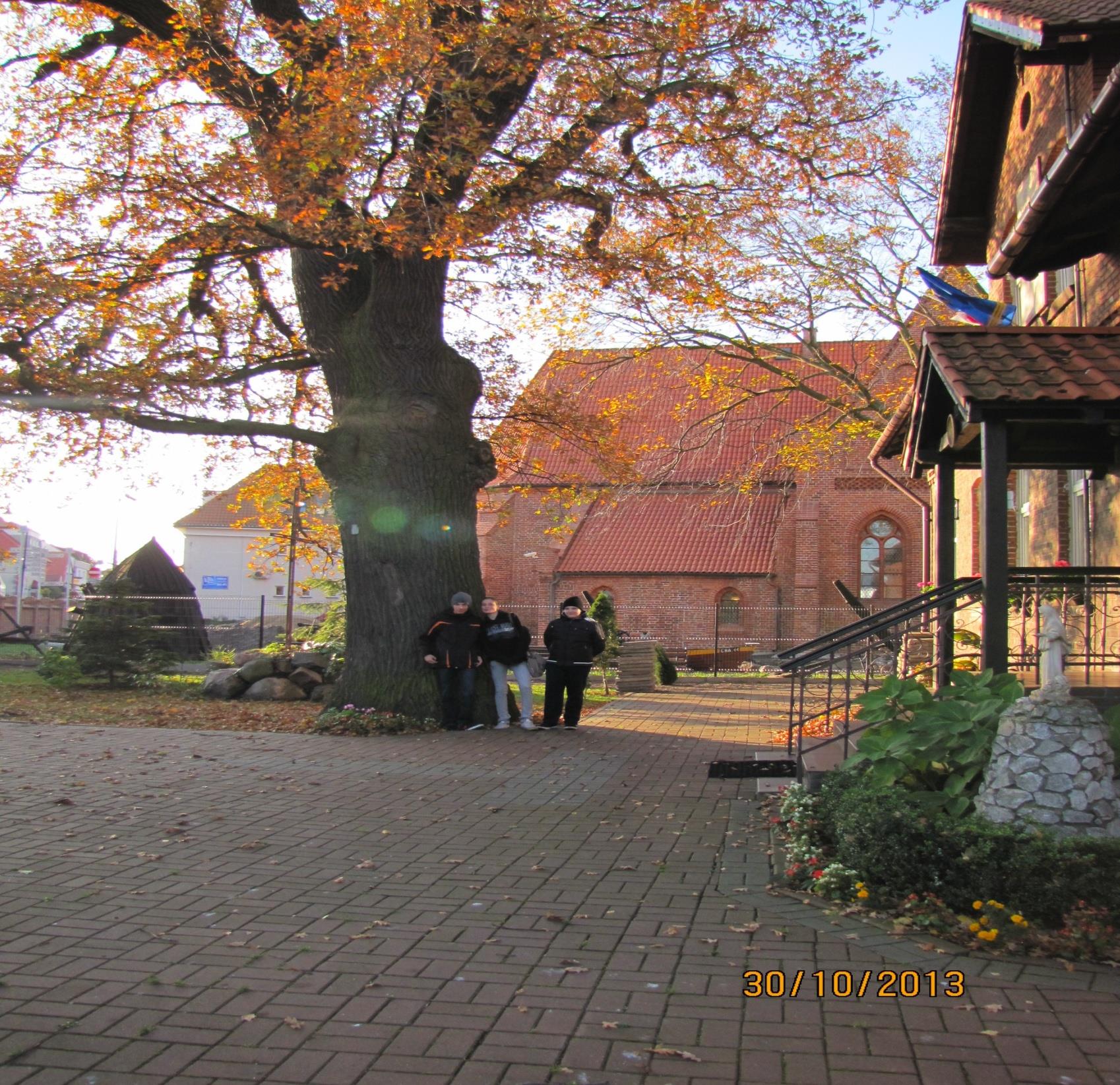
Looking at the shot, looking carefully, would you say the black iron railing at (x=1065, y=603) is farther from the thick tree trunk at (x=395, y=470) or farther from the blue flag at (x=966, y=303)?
the thick tree trunk at (x=395, y=470)

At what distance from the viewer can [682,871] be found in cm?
633

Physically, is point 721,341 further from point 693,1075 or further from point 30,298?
point 693,1075

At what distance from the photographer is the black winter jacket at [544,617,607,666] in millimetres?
13398

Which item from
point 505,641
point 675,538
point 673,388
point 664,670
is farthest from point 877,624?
point 675,538

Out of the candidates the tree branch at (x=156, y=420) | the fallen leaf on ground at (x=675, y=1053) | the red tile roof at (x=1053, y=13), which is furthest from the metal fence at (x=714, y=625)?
the fallen leaf on ground at (x=675, y=1053)

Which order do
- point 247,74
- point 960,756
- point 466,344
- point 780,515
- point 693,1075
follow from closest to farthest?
point 693,1075, point 960,756, point 247,74, point 466,344, point 780,515

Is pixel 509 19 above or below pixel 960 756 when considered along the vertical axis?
above

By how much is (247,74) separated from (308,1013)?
440 inches

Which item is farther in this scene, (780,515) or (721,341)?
(780,515)

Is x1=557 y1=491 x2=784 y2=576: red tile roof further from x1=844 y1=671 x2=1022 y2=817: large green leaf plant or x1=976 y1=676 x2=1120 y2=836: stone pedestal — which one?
x1=976 y1=676 x2=1120 y2=836: stone pedestal

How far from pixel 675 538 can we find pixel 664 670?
15.5 m

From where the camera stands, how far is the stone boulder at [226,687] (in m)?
16.5

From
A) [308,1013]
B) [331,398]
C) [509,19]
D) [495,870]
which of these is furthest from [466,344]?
[308,1013]
